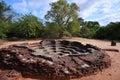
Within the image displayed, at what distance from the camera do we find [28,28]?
2433 centimetres

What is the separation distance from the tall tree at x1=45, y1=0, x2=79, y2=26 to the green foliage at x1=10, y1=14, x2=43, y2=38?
1.88 metres

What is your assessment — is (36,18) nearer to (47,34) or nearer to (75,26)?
(47,34)

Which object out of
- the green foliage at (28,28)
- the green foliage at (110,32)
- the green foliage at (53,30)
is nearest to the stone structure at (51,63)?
the green foliage at (28,28)

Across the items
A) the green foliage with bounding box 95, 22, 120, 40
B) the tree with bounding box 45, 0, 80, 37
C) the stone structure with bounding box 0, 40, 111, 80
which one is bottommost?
the stone structure with bounding box 0, 40, 111, 80

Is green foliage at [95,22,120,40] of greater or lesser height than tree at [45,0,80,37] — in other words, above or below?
below

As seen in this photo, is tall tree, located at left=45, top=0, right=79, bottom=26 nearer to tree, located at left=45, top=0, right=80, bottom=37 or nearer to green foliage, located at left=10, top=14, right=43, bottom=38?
tree, located at left=45, top=0, right=80, bottom=37

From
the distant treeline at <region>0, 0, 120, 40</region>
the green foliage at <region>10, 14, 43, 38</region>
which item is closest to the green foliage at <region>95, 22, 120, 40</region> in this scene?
the distant treeline at <region>0, 0, 120, 40</region>

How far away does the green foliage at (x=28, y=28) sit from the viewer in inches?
966

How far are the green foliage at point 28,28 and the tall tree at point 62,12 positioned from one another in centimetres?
188

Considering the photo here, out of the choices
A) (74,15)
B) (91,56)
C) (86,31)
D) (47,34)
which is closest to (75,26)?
(74,15)

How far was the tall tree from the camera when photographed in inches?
987

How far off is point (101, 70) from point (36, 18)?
1898cm

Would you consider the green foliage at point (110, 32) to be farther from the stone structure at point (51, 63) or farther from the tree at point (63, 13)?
the stone structure at point (51, 63)

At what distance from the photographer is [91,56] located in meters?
8.77
